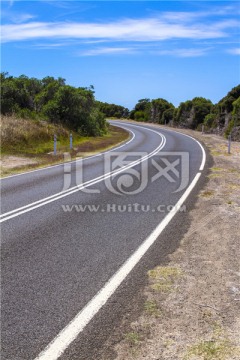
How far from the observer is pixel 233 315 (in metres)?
4.25

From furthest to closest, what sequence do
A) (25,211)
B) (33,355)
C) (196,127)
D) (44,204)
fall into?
(196,127) < (44,204) < (25,211) < (33,355)

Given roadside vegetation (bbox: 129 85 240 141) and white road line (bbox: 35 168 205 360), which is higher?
roadside vegetation (bbox: 129 85 240 141)

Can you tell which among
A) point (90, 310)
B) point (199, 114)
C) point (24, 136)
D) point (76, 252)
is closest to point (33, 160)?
point (24, 136)

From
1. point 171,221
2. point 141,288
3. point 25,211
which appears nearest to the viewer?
point 141,288

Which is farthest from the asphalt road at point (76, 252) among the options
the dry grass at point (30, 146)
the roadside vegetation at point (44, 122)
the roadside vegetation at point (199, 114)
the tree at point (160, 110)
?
the tree at point (160, 110)

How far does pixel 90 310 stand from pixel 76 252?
1895 millimetres

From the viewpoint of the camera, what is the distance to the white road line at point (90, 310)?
11.9ft

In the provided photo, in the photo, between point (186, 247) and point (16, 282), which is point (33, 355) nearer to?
point (16, 282)

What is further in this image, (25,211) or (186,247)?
(25,211)

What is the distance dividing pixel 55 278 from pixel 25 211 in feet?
12.8

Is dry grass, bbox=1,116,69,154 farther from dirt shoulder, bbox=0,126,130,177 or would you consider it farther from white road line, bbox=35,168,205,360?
white road line, bbox=35,168,205,360

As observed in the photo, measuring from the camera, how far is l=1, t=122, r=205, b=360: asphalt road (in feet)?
12.9

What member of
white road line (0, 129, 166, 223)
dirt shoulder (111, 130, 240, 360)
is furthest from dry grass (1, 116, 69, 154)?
dirt shoulder (111, 130, 240, 360)

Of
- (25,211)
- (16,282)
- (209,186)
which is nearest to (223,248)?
(16,282)
